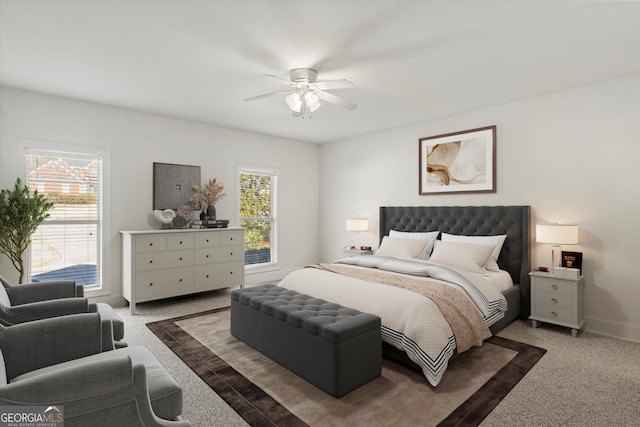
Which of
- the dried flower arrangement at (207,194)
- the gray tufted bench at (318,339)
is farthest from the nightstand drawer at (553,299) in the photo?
the dried flower arrangement at (207,194)

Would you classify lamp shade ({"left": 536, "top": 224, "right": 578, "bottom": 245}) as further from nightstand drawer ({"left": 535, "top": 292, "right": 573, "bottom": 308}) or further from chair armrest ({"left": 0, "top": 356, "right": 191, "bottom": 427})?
→ chair armrest ({"left": 0, "top": 356, "right": 191, "bottom": 427})

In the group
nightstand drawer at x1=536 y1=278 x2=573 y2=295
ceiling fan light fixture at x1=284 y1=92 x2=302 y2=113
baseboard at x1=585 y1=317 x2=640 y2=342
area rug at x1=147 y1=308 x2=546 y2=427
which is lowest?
area rug at x1=147 y1=308 x2=546 y2=427

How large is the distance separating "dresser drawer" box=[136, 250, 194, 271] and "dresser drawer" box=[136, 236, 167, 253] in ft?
0.21

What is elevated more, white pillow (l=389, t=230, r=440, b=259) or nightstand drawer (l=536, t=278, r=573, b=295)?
white pillow (l=389, t=230, r=440, b=259)

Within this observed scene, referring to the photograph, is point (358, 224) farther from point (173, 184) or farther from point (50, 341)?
point (50, 341)

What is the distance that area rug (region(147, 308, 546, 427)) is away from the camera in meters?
2.11

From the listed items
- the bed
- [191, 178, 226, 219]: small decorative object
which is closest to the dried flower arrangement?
[191, 178, 226, 219]: small decorative object

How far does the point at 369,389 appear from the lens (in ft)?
7.93

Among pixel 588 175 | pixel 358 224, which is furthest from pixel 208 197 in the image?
pixel 588 175

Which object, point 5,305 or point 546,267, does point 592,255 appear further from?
point 5,305

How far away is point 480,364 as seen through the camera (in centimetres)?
282

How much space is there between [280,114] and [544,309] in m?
3.99

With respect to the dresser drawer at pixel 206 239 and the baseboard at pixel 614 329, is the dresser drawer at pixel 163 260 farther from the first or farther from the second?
the baseboard at pixel 614 329

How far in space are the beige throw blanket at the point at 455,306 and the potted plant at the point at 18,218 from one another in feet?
11.6
